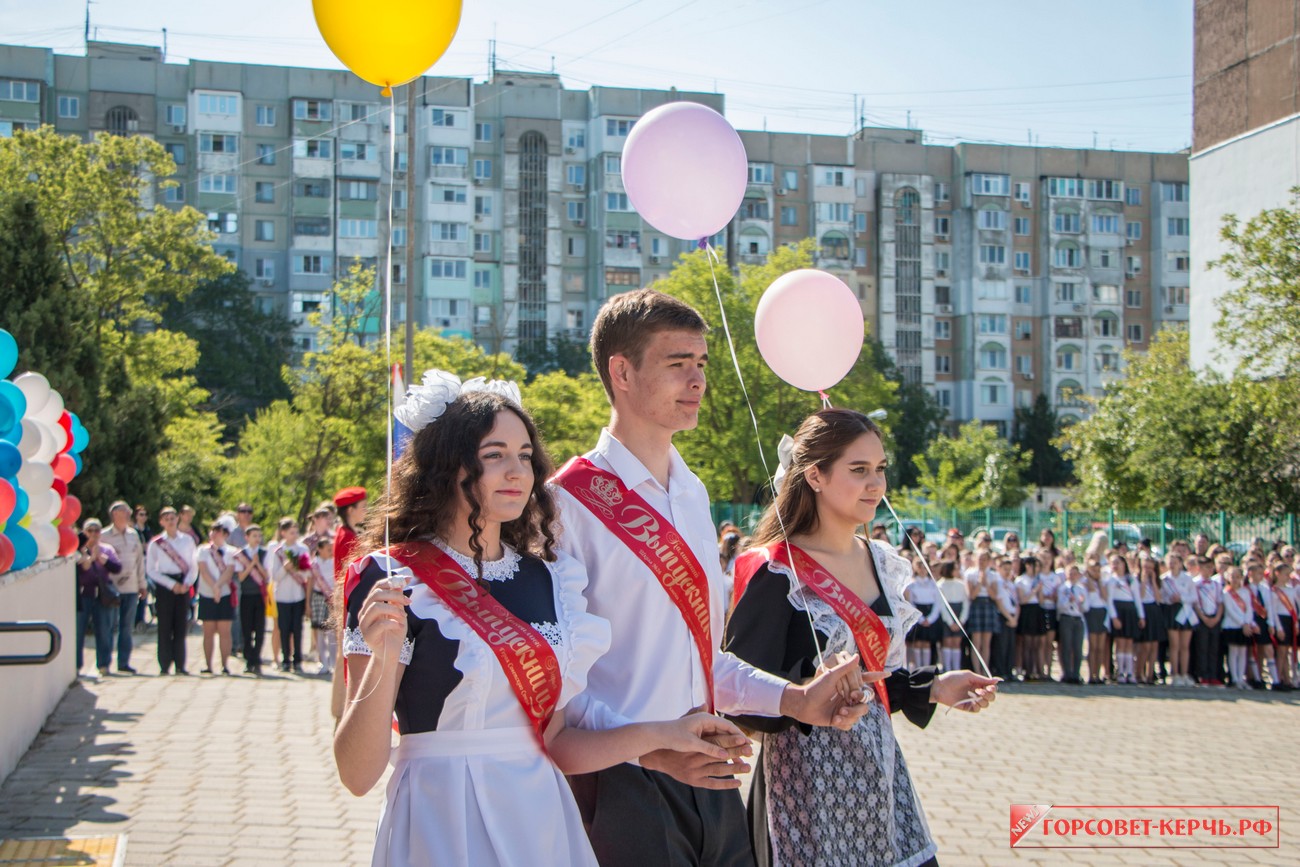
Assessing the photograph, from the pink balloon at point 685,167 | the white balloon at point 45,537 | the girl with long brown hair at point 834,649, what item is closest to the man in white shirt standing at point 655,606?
the girl with long brown hair at point 834,649

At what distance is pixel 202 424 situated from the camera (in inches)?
1565

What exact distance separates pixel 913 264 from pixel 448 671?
252 ft

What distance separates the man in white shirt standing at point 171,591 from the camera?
1437 cm

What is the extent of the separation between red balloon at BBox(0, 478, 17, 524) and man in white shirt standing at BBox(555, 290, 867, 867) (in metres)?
6.48

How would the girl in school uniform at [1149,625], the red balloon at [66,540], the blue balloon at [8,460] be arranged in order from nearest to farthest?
the blue balloon at [8,460] → the red balloon at [66,540] → the girl in school uniform at [1149,625]

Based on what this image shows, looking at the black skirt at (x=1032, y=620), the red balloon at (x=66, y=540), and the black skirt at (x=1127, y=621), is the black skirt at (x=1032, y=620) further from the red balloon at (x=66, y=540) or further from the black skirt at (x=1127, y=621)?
the red balloon at (x=66, y=540)

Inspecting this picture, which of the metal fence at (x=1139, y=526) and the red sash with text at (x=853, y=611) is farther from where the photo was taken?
the metal fence at (x=1139, y=526)

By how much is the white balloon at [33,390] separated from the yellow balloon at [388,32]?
8.89 m

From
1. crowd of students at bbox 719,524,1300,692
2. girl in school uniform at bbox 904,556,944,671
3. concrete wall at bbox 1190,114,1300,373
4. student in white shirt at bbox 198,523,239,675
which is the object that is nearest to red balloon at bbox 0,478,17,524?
student in white shirt at bbox 198,523,239,675

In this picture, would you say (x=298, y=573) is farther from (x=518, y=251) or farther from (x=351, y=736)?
(x=518, y=251)

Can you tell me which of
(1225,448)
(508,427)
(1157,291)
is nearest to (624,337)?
(508,427)

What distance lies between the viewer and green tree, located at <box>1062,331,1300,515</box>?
2597cm

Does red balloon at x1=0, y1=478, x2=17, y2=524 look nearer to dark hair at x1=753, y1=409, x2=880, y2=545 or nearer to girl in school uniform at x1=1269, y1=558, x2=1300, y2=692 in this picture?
dark hair at x1=753, y1=409, x2=880, y2=545

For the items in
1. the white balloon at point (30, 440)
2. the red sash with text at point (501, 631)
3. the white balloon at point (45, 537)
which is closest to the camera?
the red sash with text at point (501, 631)
